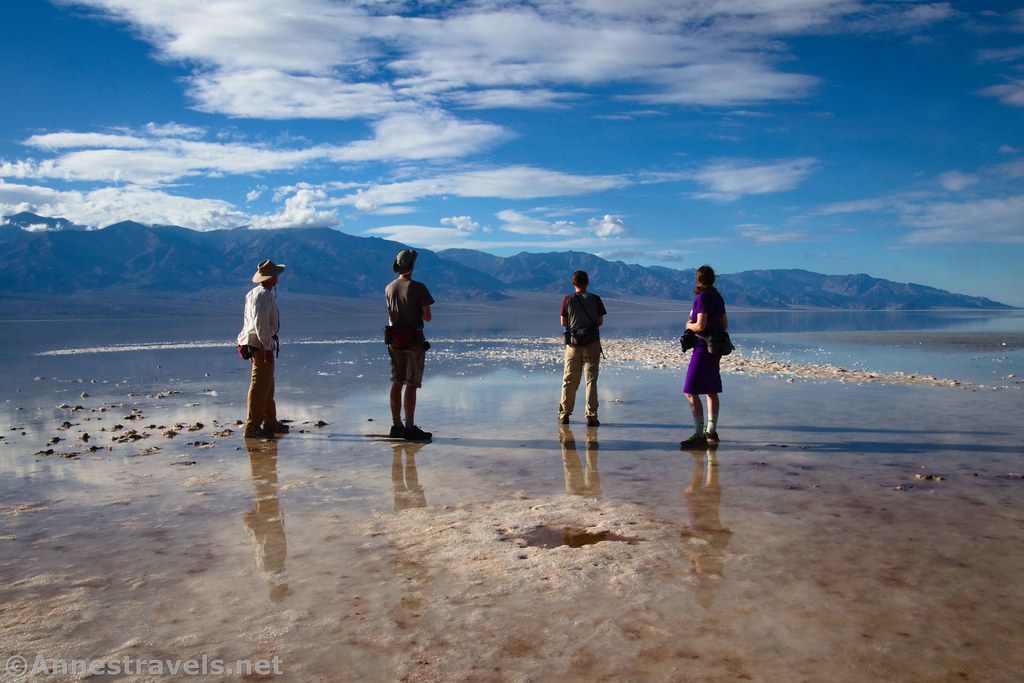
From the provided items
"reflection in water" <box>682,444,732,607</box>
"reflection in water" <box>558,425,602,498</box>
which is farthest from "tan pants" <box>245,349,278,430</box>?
"reflection in water" <box>682,444,732,607</box>

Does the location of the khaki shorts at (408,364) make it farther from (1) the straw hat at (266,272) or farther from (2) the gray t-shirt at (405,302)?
(1) the straw hat at (266,272)

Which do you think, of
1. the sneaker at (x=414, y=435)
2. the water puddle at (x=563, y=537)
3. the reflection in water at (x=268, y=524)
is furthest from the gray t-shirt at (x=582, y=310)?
the water puddle at (x=563, y=537)

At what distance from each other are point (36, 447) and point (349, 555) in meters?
6.37

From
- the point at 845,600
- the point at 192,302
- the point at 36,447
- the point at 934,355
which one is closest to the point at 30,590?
the point at 845,600

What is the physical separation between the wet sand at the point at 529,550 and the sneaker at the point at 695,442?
160 mm

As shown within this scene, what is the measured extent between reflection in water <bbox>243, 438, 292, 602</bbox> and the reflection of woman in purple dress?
4871 mm

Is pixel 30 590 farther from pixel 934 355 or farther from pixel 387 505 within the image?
pixel 934 355

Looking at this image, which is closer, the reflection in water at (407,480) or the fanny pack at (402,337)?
the reflection in water at (407,480)

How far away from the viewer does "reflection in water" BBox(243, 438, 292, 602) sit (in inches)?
172

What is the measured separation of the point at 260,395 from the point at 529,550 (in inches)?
238

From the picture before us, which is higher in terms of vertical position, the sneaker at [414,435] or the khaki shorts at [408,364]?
the khaki shorts at [408,364]

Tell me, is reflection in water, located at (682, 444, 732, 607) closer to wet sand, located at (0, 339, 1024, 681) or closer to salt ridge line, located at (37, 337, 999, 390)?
wet sand, located at (0, 339, 1024, 681)

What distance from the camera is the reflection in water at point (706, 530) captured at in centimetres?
427

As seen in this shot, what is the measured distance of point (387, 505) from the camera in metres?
6.06
